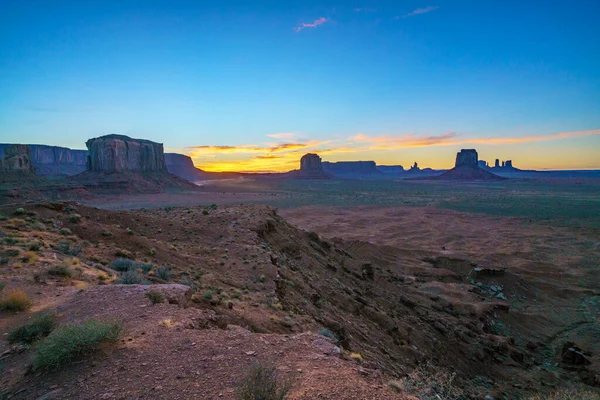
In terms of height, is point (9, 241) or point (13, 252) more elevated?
point (9, 241)

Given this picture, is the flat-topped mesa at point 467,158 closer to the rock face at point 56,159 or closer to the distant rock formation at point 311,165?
the distant rock formation at point 311,165

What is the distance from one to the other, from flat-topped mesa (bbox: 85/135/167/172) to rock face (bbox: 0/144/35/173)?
1671cm

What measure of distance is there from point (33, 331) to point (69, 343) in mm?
1201

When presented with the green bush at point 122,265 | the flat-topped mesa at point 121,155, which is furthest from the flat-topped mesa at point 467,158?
the green bush at point 122,265

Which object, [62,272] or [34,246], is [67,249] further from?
[62,272]

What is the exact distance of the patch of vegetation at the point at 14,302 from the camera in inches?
216

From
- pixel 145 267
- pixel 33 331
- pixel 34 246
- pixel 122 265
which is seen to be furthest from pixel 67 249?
pixel 33 331

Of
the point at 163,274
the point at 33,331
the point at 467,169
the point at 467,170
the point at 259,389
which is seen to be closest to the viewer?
the point at 259,389

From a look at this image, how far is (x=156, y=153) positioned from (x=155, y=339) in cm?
10642

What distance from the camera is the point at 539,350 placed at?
12.4m

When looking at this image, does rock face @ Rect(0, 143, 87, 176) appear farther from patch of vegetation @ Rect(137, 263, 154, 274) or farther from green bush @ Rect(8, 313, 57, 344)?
green bush @ Rect(8, 313, 57, 344)

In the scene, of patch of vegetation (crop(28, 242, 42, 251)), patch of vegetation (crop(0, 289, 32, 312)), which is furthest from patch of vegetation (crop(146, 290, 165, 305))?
patch of vegetation (crop(28, 242, 42, 251))

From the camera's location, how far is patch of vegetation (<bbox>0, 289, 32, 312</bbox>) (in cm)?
549

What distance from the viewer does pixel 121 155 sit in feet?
289
